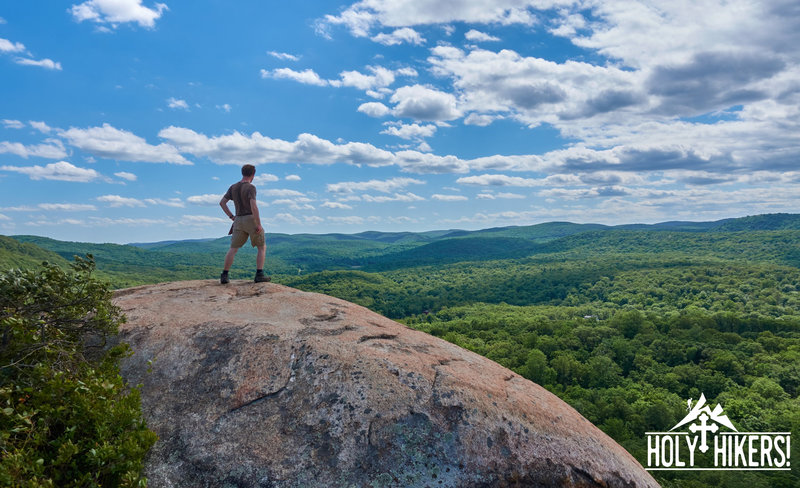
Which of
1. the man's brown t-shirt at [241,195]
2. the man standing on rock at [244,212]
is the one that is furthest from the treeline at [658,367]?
the man's brown t-shirt at [241,195]

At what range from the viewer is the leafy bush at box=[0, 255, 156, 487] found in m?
4.75

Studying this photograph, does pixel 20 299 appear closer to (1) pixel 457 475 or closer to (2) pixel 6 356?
(2) pixel 6 356

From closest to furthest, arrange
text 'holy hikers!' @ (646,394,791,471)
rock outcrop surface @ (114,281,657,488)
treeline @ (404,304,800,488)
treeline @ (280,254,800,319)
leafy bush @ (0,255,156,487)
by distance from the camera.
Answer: leafy bush @ (0,255,156,487) < rock outcrop surface @ (114,281,657,488) < text 'holy hikers!' @ (646,394,791,471) < treeline @ (404,304,800,488) < treeline @ (280,254,800,319)

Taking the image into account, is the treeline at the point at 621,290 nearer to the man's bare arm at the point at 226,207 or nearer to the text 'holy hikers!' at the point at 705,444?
the text 'holy hikers!' at the point at 705,444

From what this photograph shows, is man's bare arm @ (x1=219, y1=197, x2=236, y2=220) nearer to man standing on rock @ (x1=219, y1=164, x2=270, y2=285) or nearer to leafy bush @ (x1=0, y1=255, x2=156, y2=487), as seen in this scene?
man standing on rock @ (x1=219, y1=164, x2=270, y2=285)

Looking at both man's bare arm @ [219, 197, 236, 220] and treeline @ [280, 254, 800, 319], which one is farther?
treeline @ [280, 254, 800, 319]

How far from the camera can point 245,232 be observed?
1242 centimetres

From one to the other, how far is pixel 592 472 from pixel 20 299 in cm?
947

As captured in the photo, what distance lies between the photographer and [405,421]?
621 centimetres

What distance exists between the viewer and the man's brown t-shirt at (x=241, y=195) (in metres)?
11.9

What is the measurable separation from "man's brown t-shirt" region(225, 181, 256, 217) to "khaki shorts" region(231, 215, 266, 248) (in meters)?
0.18

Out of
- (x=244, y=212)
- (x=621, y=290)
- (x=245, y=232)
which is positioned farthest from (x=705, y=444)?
(x=621, y=290)

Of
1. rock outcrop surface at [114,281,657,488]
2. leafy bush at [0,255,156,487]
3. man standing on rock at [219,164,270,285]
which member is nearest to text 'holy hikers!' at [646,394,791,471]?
rock outcrop surface at [114,281,657,488]

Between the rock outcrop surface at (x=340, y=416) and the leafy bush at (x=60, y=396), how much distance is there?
1.84ft
